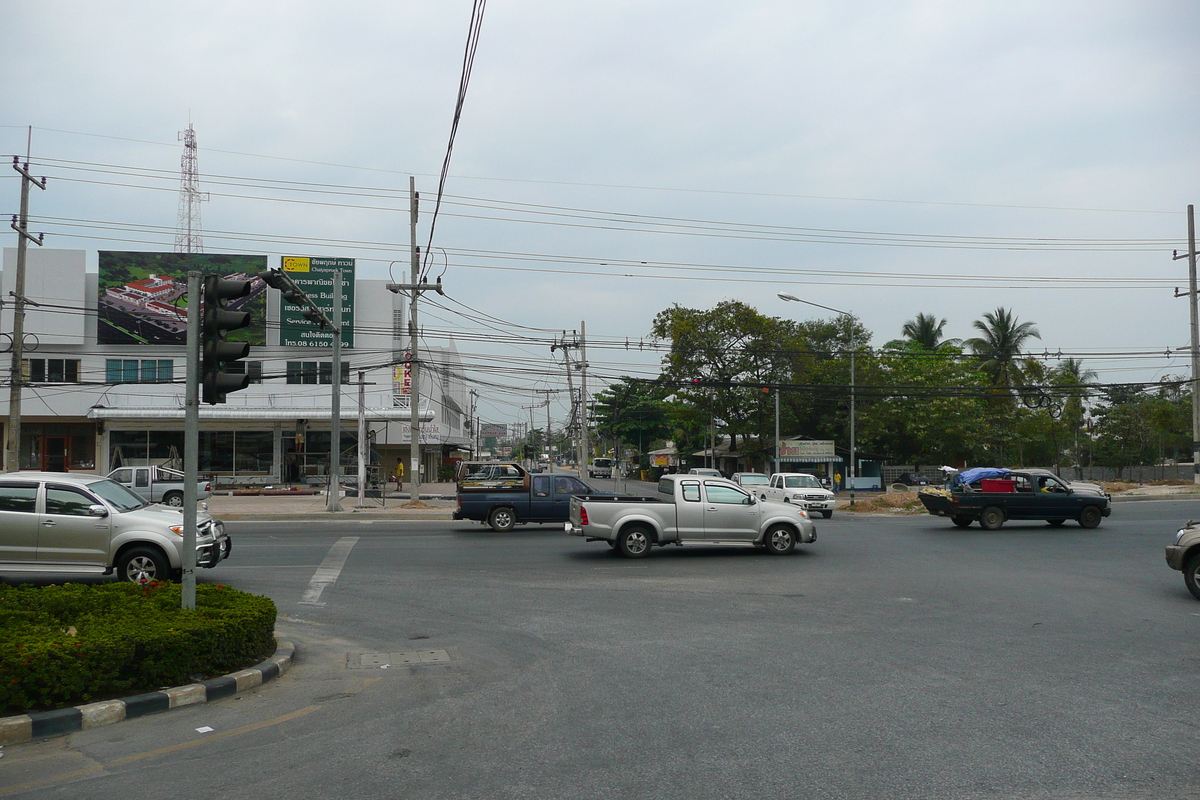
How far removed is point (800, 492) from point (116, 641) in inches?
1064

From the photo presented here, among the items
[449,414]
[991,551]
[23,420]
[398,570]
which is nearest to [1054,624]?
[991,551]

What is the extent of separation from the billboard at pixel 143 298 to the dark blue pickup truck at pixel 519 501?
3065cm

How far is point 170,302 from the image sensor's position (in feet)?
165

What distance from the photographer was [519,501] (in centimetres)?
2364

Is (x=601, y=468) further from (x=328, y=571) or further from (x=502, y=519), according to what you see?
(x=328, y=571)

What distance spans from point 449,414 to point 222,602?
59.5 m

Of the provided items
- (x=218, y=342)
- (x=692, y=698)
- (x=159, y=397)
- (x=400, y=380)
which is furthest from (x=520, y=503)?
(x=159, y=397)

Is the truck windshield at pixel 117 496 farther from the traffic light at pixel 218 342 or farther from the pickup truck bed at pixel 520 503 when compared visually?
the pickup truck bed at pixel 520 503

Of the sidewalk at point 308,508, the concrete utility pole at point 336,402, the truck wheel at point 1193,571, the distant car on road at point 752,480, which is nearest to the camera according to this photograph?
the truck wheel at point 1193,571

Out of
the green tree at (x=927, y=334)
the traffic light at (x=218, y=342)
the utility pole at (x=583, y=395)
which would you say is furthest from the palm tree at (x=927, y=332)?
the traffic light at (x=218, y=342)

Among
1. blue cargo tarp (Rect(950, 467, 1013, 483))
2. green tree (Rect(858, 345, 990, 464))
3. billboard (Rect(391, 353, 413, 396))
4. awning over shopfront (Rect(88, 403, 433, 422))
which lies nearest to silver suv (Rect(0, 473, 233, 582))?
blue cargo tarp (Rect(950, 467, 1013, 483))

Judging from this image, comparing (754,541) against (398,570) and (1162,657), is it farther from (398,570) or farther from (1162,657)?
(1162,657)

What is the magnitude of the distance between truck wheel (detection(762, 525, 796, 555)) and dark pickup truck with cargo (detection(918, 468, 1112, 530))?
29.2 feet

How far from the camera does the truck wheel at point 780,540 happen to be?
1819 cm
